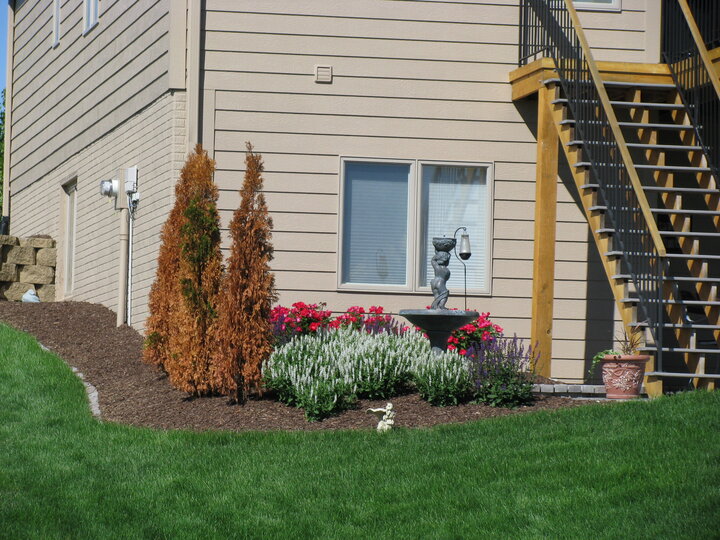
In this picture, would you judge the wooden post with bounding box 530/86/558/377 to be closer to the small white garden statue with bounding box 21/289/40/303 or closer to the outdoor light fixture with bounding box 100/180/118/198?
the outdoor light fixture with bounding box 100/180/118/198

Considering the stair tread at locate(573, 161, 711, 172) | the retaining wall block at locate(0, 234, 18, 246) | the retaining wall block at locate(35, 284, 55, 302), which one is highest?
the stair tread at locate(573, 161, 711, 172)

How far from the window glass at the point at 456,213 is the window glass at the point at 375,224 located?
0.21 metres

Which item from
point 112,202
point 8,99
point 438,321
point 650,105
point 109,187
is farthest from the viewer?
point 8,99

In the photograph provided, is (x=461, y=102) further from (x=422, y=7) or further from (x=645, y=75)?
(x=645, y=75)

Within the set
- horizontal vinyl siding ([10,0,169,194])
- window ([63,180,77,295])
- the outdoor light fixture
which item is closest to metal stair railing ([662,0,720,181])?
horizontal vinyl siding ([10,0,169,194])

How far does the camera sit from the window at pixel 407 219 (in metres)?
10.9

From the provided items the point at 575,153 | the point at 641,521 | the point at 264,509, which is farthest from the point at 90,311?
the point at 641,521

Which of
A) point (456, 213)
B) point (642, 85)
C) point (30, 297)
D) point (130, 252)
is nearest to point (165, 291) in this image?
point (130, 252)

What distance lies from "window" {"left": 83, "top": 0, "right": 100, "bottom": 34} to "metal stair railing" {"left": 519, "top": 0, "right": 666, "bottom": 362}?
5.71 m

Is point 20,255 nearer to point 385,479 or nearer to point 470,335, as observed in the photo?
point 470,335

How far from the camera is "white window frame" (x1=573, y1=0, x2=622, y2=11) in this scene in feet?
36.8

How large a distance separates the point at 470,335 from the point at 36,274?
25.0ft

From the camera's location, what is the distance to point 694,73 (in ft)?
34.4

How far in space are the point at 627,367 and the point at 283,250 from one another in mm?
3721
